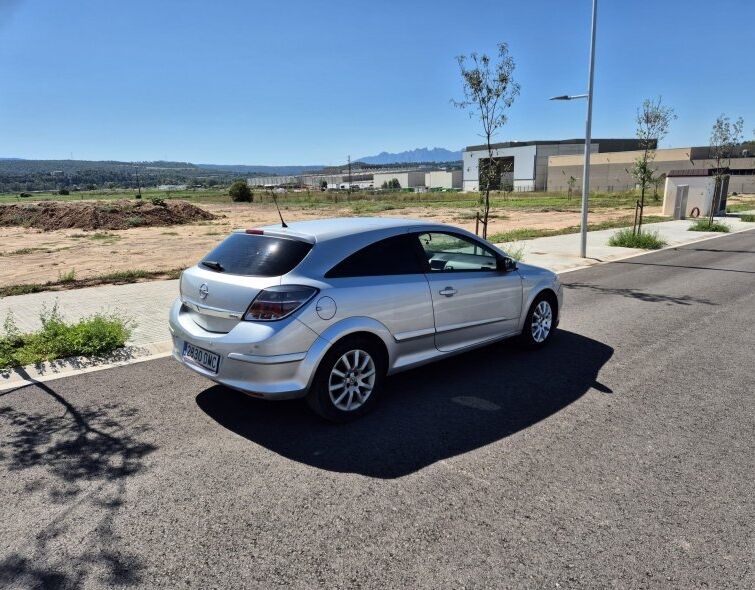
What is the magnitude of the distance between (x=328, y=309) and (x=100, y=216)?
106 feet

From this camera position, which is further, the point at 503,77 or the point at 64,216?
the point at 64,216

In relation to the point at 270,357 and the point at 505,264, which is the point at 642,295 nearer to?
the point at 505,264

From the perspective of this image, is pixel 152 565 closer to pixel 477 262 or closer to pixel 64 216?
pixel 477 262

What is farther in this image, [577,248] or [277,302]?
[577,248]

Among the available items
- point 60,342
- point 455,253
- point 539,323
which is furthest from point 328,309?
point 60,342

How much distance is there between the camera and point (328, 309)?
4.08 metres

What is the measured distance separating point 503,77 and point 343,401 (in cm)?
1028

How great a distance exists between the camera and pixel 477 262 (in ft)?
18.2

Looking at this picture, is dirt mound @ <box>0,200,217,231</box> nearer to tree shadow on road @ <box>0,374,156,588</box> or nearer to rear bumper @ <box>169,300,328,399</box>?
tree shadow on road @ <box>0,374,156,588</box>

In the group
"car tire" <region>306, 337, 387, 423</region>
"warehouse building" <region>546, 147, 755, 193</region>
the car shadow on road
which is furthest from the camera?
"warehouse building" <region>546, 147, 755, 193</region>

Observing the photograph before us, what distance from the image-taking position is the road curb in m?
5.39

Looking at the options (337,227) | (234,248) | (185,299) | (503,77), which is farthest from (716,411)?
(503,77)

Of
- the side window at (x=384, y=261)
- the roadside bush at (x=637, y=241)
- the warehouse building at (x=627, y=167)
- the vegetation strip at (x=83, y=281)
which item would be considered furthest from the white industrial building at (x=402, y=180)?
the side window at (x=384, y=261)

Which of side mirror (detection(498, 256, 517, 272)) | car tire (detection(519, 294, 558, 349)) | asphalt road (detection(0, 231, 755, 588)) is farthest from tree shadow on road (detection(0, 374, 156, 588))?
car tire (detection(519, 294, 558, 349))
